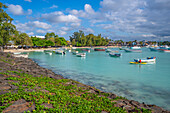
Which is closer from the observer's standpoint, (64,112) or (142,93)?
(64,112)

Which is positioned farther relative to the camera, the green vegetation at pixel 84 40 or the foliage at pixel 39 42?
the green vegetation at pixel 84 40


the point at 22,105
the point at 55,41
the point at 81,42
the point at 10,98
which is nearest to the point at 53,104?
the point at 22,105

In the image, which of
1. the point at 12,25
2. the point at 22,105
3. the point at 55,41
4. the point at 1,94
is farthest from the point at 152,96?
the point at 55,41

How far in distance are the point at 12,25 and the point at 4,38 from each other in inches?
309

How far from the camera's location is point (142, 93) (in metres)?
16.3

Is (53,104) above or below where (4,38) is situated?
below

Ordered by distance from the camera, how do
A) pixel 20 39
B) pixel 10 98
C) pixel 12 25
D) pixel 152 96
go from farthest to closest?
1. pixel 20 39
2. pixel 12 25
3. pixel 152 96
4. pixel 10 98

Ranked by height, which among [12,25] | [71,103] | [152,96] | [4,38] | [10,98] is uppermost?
[12,25]

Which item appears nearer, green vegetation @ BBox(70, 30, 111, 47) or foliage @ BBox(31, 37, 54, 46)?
foliage @ BBox(31, 37, 54, 46)

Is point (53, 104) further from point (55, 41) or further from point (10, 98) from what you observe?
point (55, 41)

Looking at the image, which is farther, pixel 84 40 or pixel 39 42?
pixel 84 40

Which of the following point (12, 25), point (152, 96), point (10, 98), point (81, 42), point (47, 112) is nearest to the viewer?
point (47, 112)

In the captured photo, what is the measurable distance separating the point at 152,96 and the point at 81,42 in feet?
493

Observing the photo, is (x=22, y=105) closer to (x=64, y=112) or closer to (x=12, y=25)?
(x=64, y=112)
